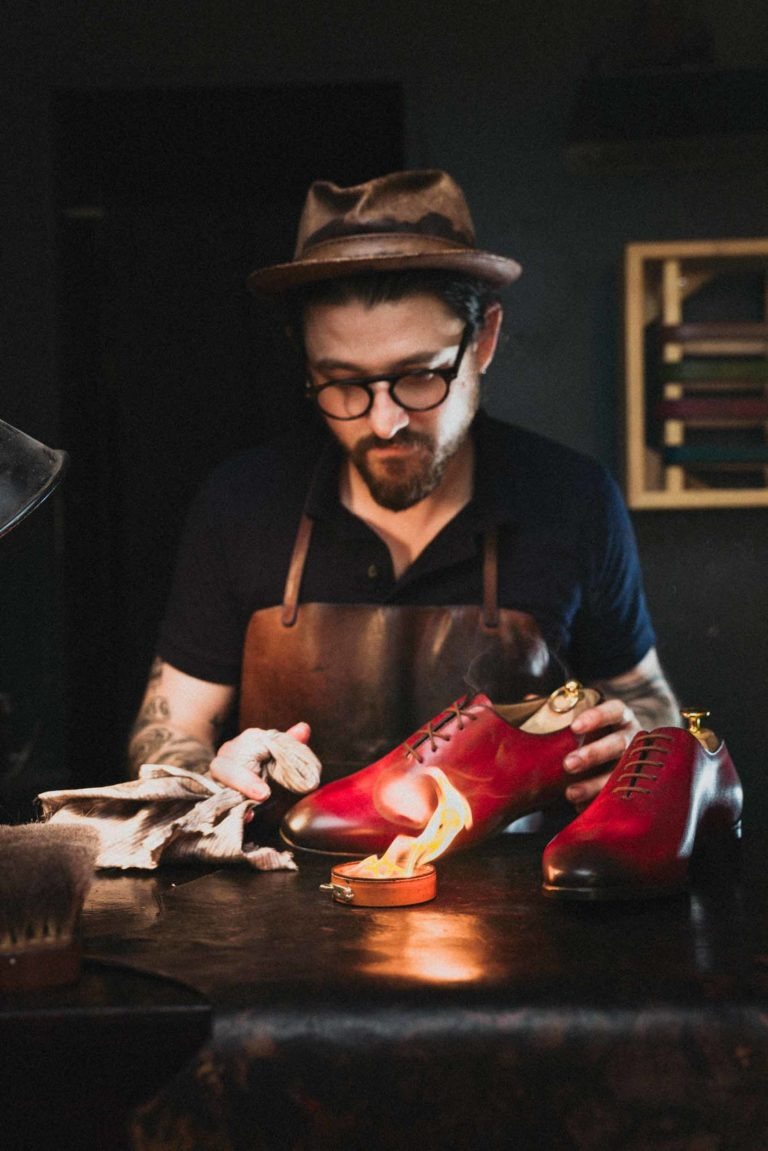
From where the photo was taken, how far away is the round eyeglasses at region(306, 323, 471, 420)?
2127 mm

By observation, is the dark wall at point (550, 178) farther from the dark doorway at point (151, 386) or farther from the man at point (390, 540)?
the dark doorway at point (151, 386)

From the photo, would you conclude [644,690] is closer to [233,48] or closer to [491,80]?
[491,80]

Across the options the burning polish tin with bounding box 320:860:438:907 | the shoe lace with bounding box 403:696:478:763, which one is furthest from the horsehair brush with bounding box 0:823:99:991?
the shoe lace with bounding box 403:696:478:763

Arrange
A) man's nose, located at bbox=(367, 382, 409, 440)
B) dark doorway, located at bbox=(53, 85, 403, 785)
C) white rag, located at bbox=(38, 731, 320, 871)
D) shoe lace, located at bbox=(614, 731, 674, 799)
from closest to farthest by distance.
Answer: shoe lace, located at bbox=(614, 731, 674, 799), white rag, located at bbox=(38, 731, 320, 871), man's nose, located at bbox=(367, 382, 409, 440), dark doorway, located at bbox=(53, 85, 403, 785)

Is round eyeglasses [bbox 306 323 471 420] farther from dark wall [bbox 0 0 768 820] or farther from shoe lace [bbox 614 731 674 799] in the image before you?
dark wall [bbox 0 0 768 820]

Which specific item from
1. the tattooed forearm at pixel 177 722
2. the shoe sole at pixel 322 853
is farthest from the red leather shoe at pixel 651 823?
the tattooed forearm at pixel 177 722

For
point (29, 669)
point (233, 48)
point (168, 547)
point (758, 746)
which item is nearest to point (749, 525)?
point (758, 746)

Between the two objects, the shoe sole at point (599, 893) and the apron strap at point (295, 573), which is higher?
the apron strap at point (295, 573)

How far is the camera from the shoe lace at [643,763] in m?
1.35

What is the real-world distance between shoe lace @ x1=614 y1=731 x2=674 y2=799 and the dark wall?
1.79 meters

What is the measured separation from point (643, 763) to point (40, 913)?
66 centimetres

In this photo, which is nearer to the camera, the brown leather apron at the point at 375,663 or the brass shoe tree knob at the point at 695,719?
the brass shoe tree knob at the point at 695,719

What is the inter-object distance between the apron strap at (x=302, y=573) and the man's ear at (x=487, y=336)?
0.32 meters

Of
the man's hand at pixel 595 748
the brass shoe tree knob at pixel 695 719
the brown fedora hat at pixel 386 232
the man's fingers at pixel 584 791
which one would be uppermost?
the brown fedora hat at pixel 386 232
